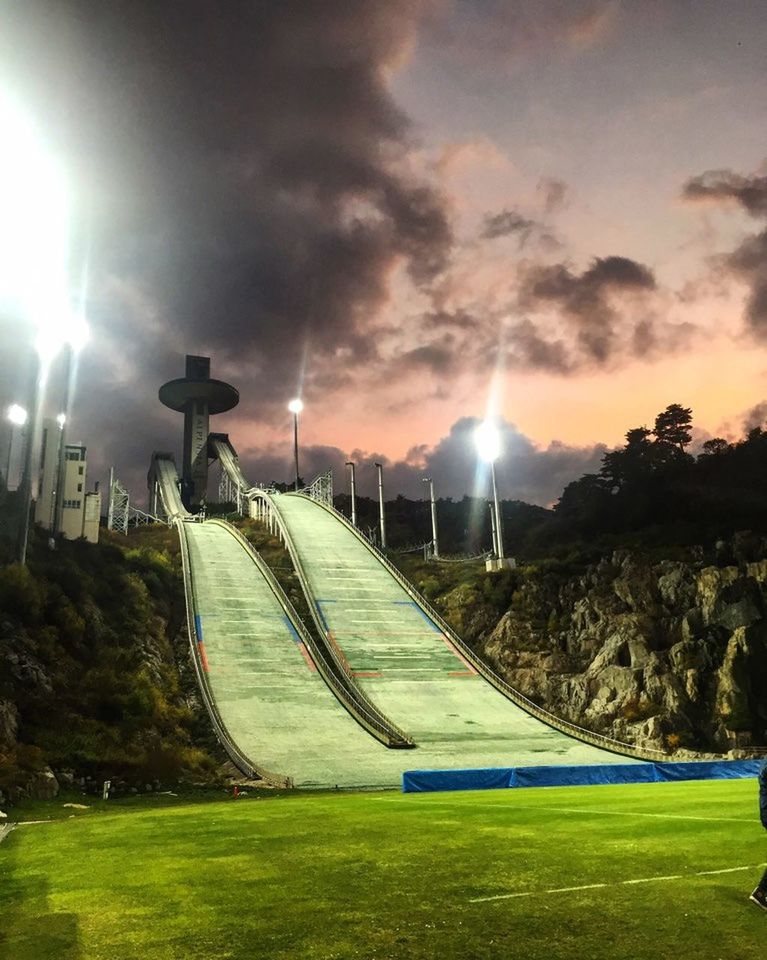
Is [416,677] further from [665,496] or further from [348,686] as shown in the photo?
[665,496]

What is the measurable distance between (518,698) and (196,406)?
308 feet

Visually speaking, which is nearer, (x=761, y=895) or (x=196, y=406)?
(x=761, y=895)

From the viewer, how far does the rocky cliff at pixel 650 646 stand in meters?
30.2

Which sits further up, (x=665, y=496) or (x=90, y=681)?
(x=665, y=496)

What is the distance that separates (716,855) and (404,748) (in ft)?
68.2

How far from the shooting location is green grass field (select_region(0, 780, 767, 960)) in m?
5.25

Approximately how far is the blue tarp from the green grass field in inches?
310

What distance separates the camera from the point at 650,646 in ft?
111

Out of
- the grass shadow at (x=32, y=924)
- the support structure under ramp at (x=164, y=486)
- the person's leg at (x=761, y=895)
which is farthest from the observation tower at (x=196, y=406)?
the person's leg at (x=761, y=895)

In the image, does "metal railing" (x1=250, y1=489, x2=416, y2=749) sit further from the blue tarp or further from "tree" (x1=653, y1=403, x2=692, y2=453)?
"tree" (x1=653, y1=403, x2=692, y2=453)

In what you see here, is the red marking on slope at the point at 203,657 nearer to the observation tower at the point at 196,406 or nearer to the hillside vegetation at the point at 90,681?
the hillside vegetation at the point at 90,681

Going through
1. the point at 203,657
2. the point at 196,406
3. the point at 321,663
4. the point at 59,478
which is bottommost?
the point at 321,663

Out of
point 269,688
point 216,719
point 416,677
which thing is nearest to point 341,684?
point 269,688

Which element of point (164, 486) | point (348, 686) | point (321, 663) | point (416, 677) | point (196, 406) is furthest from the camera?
point (196, 406)
